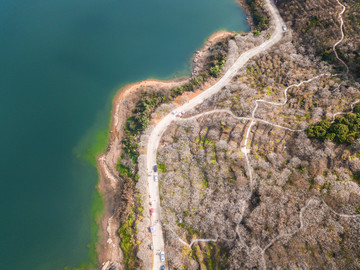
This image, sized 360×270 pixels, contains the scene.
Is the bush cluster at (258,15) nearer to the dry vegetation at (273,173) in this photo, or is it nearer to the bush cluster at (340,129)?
the dry vegetation at (273,173)

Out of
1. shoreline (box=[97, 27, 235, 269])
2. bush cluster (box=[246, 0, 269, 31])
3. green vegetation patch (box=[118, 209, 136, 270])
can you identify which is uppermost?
bush cluster (box=[246, 0, 269, 31])

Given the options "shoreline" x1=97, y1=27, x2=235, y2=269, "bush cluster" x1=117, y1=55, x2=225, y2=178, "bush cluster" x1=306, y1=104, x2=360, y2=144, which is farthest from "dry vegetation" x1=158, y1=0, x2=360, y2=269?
"shoreline" x1=97, y1=27, x2=235, y2=269

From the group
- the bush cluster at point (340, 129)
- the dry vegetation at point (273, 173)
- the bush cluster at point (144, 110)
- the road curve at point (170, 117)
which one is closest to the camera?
the dry vegetation at point (273, 173)

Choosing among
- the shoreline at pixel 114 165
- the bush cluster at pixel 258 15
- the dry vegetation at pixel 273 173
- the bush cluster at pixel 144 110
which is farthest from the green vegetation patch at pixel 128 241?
the bush cluster at pixel 258 15

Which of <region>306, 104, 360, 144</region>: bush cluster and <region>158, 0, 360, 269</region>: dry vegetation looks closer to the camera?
<region>158, 0, 360, 269</region>: dry vegetation

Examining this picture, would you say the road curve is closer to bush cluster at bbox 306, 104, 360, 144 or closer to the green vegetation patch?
the green vegetation patch
